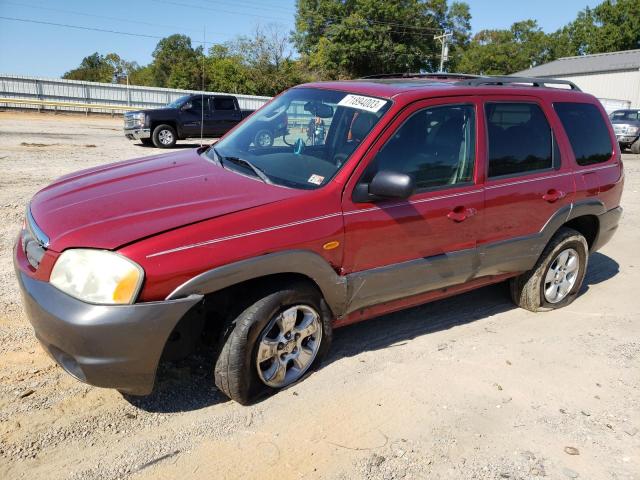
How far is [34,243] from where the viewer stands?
9.58ft

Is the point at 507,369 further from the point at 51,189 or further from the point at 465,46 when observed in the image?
the point at 465,46

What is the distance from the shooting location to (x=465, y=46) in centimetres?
7544

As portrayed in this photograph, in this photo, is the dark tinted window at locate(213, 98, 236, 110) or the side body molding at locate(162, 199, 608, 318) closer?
the side body molding at locate(162, 199, 608, 318)

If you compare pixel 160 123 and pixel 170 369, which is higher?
pixel 160 123

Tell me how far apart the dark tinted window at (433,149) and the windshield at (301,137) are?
0.20 meters

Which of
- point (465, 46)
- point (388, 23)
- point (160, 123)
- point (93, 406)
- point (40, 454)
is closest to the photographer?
point (40, 454)

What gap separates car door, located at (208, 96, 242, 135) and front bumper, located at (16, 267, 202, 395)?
16.3 metres

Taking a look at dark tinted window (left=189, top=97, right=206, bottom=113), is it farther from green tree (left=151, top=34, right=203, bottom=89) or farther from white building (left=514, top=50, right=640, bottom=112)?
green tree (left=151, top=34, right=203, bottom=89)

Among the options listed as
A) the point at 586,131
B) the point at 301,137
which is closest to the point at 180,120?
the point at 301,137

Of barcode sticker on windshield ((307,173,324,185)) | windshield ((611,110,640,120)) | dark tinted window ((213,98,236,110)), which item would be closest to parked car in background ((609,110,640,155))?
windshield ((611,110,640,120))

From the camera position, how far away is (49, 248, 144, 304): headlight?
2533mm

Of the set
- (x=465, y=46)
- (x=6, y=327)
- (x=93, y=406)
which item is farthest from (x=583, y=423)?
(x=465, y=46)

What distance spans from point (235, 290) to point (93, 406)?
103 centimetres

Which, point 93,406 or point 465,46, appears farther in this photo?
point 465,46
